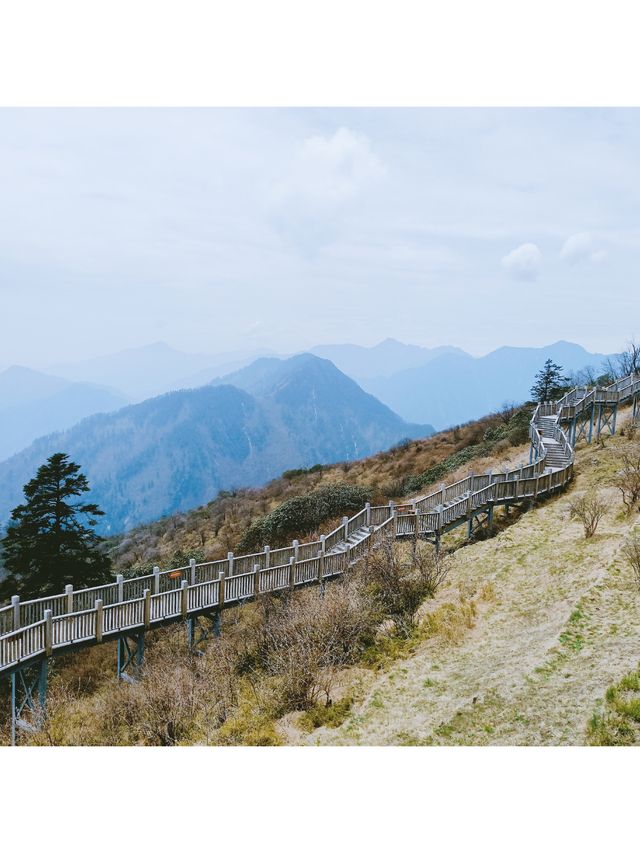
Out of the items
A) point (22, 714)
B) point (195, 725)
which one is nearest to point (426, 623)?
point (195, 725)

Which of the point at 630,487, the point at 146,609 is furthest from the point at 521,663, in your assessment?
the point at 630,487

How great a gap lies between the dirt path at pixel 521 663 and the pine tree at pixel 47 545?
14984 mm

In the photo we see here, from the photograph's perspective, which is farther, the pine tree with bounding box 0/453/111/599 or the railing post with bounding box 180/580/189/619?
the pine tree with bounding box 0/453/111/599

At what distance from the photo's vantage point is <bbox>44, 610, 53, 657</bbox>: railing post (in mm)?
13930

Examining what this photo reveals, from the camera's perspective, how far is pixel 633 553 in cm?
1372

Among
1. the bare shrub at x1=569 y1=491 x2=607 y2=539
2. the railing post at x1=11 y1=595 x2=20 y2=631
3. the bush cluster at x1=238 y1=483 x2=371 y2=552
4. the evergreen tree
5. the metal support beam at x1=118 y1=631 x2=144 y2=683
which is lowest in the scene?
the metal support beam at x1=118 y1=631 x2=144 y2=683

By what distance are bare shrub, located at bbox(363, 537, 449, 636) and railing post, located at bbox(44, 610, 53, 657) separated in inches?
314

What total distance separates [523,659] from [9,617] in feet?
38.5

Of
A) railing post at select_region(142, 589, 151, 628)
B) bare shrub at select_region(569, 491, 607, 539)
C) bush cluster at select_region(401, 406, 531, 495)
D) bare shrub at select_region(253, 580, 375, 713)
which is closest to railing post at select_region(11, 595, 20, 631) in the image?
railing post at select_region(142, 589, 151, 628)

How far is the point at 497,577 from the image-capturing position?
1627 centimetres

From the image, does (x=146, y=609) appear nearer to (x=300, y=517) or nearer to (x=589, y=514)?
(x=589, y=514)

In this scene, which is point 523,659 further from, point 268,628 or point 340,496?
point 340,496

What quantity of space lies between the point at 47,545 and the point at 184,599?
371 inches

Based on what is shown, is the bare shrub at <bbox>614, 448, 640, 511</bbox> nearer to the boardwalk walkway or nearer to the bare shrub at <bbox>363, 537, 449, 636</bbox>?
the boardwalk walkway
